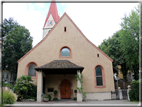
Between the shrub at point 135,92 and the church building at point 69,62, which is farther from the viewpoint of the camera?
the church building at point 69,62

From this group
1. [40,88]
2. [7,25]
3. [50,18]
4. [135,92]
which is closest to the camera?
[135,92]

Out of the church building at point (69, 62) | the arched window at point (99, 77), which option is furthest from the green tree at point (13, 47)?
the arched window at point (99, 77)

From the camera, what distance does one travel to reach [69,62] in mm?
17016

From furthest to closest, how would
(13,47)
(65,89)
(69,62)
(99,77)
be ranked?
(13,47), (99,77), (65,89), (69,62)

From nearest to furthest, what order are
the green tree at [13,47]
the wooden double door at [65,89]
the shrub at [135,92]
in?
the shrub at [135,92], the wooden double door at [65,89], the green tree at [13,47]

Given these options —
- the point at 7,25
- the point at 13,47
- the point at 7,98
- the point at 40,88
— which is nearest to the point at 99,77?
the point at 40,88

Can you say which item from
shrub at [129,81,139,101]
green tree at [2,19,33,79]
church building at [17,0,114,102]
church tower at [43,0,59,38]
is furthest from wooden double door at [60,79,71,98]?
church tower at [43,0,59,38]

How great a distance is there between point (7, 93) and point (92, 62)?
1169 cm

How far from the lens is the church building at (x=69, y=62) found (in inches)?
678

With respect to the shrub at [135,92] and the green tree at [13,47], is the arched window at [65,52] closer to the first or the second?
the shrub at [135,92]

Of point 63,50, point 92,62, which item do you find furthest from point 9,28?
point 92,62

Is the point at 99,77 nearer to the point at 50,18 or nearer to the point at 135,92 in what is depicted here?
the point at 135,92

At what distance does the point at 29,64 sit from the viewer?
1803 cm

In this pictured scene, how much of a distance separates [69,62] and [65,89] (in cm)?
362
